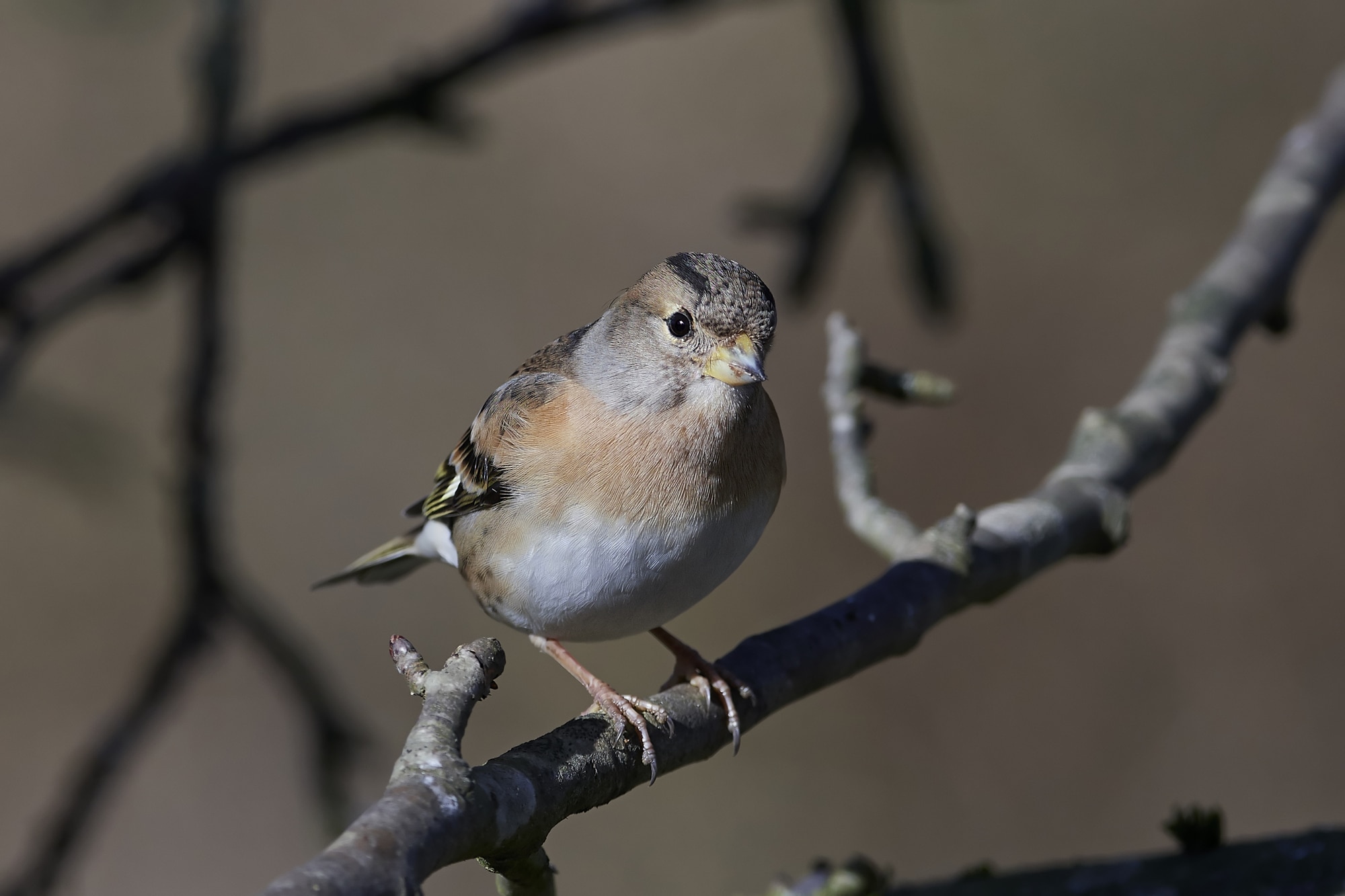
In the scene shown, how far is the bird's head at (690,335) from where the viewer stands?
2.62 metres

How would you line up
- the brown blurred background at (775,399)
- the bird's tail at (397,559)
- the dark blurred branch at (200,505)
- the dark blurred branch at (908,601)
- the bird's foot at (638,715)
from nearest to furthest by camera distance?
the dark blurred branch at (908,601) < the bird's foot at (638,715) < the bird's tail at (397,559) < the dark blurred branch at (200,505) < the brown blurred background at (775,399)

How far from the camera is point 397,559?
3.50 meters

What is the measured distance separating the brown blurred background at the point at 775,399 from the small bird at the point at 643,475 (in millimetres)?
2508

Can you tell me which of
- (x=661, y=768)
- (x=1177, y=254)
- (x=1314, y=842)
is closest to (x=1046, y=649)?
(x=1177, y=254)

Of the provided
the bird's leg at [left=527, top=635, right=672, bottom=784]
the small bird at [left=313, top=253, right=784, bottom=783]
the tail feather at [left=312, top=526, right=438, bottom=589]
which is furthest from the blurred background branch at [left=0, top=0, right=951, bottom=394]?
the bird's leg at [left=527, top=635, right=672, bottom=784]

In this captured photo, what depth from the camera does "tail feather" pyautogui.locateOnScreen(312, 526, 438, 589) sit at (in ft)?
11.3

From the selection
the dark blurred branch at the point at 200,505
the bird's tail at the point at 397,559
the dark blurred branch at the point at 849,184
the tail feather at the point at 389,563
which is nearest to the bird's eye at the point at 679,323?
the bird's tail at the point at 397,559

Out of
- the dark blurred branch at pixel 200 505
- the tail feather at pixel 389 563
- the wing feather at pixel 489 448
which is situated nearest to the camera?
the wing feather at pixel 489 448

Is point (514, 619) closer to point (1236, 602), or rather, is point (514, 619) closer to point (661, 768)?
point (661, 768)

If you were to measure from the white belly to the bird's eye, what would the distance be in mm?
406

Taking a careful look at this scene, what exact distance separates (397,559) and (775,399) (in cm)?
402

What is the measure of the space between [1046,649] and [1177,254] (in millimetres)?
2637

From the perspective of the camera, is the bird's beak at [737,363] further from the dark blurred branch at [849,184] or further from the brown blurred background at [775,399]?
the brown blurred background at [775,399]

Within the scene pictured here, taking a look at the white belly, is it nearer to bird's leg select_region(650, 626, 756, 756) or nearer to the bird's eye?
bird's leg select_region(650, 626, 756, 756)
